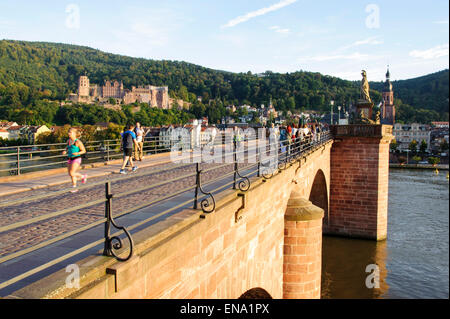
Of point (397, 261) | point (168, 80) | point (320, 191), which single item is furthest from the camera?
point (168, 80)

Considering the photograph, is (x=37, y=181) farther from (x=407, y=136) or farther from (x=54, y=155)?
(x=407, y=136)

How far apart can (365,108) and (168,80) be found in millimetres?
166166

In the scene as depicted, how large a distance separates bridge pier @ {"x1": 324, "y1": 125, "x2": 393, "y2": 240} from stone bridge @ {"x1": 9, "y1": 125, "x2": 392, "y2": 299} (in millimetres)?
4753

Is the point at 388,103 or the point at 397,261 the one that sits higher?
the point at 388,103

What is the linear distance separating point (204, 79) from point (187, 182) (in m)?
174

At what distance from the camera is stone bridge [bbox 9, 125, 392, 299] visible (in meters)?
3.19

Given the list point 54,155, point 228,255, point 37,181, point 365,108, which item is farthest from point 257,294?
point 365,108

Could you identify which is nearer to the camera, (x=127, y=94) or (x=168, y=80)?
(x=127, y=94)

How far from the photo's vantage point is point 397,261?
60.4 feet

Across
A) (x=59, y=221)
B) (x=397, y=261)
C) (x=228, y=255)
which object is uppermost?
(x=59, y=221)

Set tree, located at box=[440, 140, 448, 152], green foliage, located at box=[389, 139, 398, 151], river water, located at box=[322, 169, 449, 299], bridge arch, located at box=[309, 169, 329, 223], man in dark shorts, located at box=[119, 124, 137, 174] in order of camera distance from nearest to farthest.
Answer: man in dark shorts, located at box=[119, 124, 137, 174] < river water, located at box=[322, 169, 449, 299] < bridge arch, located at box=[309, 169, 329, 223] < tree, located at box=[440, 140, 448, 152] < green foliage, located at box=[389, 139, 398, 151]

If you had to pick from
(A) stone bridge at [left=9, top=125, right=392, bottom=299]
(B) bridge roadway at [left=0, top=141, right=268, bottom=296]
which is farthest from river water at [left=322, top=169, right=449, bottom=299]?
(B) bridge roadway at [left=0, top=141, right=268, bottom=296]

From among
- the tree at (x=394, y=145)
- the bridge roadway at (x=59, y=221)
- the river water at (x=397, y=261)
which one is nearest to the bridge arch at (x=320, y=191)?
the river water at (x=397, y=261)

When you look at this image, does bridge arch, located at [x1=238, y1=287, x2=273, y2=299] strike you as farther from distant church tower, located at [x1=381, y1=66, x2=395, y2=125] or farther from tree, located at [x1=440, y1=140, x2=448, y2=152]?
tree, located at [x1=440, y1=140, x2=448, y2=152]
